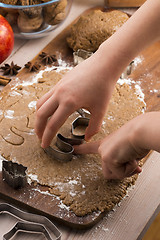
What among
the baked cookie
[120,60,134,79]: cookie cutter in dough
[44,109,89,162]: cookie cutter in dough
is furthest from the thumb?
the baked cookie

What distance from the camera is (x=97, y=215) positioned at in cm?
112

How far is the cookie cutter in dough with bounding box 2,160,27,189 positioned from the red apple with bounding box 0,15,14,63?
0.57 metres

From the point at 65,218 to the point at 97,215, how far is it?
0.29 ft

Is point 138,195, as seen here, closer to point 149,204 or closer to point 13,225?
point 149,204

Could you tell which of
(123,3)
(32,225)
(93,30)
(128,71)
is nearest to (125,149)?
(32,225)

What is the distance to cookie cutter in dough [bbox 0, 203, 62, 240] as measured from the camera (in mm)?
1086

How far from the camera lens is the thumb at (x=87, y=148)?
4.00 ft

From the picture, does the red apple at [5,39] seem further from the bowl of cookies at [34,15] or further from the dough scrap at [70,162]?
the dough scrap at [70,162]

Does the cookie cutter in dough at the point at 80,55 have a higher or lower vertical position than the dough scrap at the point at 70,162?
higher

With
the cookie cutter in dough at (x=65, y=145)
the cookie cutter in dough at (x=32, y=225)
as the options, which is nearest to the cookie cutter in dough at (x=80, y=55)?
the cookie cutter in dough at (x=65, y=145)

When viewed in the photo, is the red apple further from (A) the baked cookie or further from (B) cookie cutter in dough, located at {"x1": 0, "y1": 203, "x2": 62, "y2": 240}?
(B) cookie cutter in dough, located at {"x1": 0, "y1": 203, "x2": 62, "y2": 240}

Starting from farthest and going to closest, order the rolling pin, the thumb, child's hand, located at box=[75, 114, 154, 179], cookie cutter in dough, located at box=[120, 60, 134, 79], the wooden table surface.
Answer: the rolling pin
cookie cutter in dough, located at box=[120, 60, 134, 79]
the thumb
the wooden table surface
child's hand, located at box=[75, 114, 154, 179]

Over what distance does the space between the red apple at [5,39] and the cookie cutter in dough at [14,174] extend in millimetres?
575

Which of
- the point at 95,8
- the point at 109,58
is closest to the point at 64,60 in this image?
the point at 95,8
